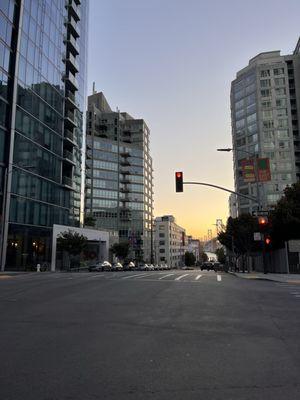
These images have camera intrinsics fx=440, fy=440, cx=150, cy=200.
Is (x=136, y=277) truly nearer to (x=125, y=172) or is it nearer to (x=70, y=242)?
(x=70, y=242)

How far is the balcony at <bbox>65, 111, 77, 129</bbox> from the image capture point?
66.2m

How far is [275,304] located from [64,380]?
9.97 m

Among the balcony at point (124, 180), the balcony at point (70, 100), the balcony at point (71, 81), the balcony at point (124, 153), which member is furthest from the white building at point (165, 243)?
the balcony at point (71, 81)

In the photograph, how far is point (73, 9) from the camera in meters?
70.2

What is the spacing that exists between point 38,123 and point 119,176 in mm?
89310

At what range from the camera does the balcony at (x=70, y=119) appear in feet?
217

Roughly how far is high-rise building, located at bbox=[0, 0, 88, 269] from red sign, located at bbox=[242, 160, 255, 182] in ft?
74.3

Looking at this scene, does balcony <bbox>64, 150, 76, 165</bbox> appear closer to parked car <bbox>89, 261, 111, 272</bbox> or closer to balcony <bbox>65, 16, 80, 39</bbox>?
parked car <bbox>89, 261, 111, 272</bbox>

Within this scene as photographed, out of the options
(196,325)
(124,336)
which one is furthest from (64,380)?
(196,325)

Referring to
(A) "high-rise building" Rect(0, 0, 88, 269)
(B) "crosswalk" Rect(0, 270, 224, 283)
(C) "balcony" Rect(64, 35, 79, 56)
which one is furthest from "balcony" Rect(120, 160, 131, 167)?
(B) "crosswalk" Rect(0, 270, 224, 283)

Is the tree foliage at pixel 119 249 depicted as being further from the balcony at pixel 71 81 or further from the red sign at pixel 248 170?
the red sign at pixel 248 170

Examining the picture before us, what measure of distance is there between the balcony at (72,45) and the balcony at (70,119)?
402 inches

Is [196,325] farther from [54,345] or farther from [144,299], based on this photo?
[144,299]

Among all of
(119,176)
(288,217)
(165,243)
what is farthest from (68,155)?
(165,243)
